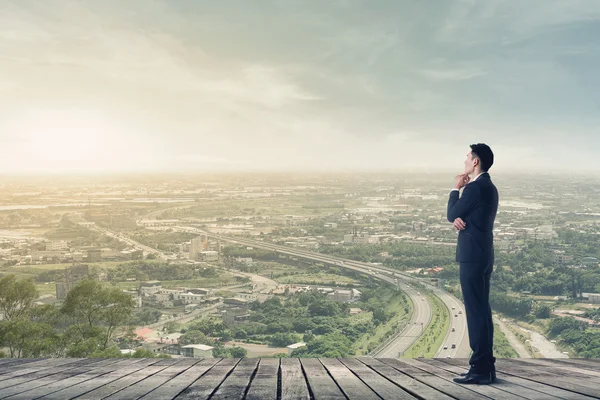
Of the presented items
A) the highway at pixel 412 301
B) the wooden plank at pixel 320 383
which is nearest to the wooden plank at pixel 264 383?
the wooden plank at pixel 320 383

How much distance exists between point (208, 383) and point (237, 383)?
0.12m

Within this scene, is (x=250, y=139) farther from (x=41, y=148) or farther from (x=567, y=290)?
(x=567, y=290)

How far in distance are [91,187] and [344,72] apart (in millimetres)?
24563

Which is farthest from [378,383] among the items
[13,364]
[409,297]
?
[409,297]

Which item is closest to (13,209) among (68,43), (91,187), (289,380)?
(91,187)

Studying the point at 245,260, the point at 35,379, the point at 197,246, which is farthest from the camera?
the point at 197,246

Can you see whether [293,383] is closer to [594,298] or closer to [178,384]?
[178,384]

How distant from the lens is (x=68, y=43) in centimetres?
3456

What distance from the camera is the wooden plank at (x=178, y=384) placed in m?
1.87

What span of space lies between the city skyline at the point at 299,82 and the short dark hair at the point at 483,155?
27.6 metres

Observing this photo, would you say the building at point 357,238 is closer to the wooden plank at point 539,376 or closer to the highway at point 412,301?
the highway at point 412,301

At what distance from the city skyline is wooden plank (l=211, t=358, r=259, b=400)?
2775 centimetres

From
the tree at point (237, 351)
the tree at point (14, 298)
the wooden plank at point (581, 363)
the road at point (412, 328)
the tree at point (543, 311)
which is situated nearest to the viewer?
the wooden plank at point (581, 363)

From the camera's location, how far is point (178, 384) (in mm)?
2129
